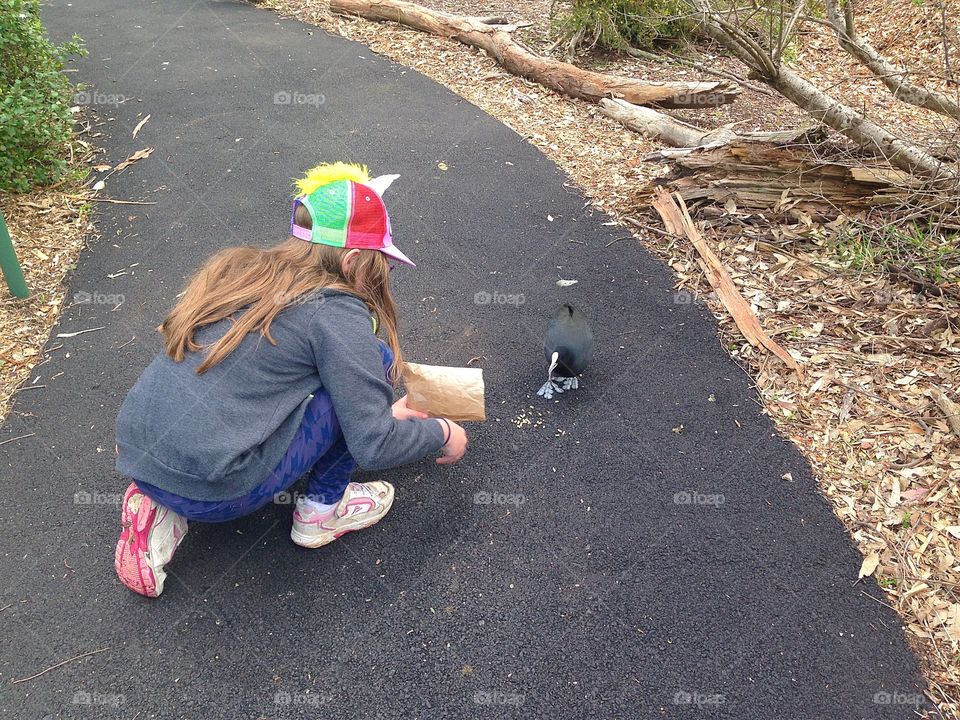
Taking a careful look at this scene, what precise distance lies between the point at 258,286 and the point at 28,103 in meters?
3.63

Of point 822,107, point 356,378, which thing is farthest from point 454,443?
point 822,107

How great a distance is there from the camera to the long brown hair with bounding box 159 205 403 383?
204cm

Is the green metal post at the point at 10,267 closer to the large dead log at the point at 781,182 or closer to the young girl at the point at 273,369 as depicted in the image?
the young girl at the point at 273,369

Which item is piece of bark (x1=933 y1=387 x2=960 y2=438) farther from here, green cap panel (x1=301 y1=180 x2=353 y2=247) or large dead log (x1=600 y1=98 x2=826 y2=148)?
green cap panel (x1=301 y1=180 x2=353 y2=247)

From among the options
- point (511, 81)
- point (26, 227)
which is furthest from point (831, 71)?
point (26, 227)

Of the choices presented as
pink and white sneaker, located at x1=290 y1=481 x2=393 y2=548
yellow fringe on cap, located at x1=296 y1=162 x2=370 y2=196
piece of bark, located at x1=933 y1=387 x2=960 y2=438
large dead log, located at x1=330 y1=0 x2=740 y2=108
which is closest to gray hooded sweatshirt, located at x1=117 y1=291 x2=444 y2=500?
yellow fringe on cap, located at x1=296 y1=162 x2=370 y2=196

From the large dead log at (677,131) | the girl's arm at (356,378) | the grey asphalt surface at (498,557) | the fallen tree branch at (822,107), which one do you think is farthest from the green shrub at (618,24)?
the girl's arm at (356,378)

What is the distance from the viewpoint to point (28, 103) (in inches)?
176

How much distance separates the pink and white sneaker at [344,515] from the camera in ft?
8.37

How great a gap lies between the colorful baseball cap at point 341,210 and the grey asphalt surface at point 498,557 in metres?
1.16

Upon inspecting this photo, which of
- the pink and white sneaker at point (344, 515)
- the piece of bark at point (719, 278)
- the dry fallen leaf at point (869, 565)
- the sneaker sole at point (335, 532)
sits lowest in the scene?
the sneaker sole at point (335, 532)

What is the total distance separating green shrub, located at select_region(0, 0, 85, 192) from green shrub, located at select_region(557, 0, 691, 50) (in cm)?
489

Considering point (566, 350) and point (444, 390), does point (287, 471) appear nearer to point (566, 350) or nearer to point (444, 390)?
point (444, 390)

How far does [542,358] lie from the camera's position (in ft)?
11.7
